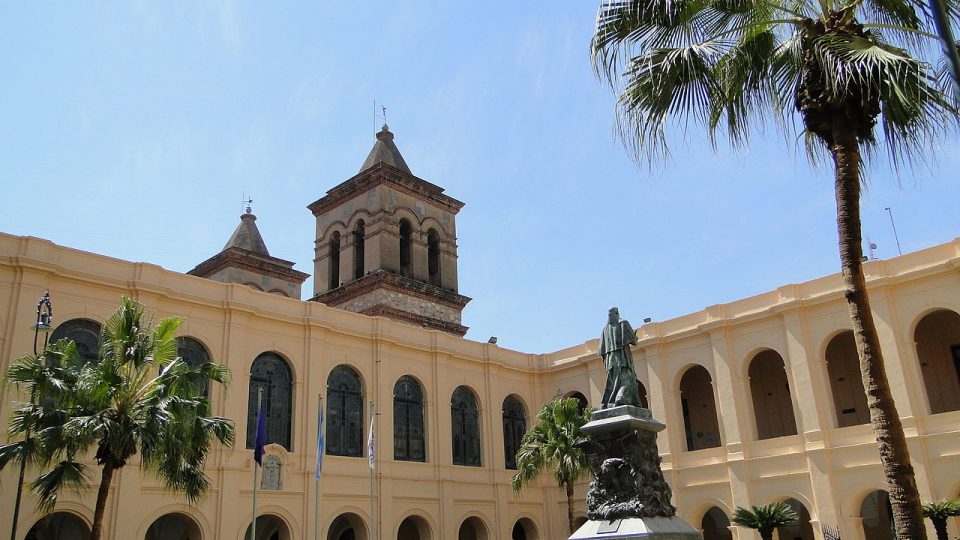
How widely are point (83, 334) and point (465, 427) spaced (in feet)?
50.1

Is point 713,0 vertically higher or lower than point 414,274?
lower

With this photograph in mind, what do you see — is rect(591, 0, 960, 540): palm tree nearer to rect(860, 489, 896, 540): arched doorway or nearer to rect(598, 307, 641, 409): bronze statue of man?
rect(598, 307, 641, 409): bronze statue of man

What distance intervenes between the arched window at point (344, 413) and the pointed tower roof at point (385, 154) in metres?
13.9

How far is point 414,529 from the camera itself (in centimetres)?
3191

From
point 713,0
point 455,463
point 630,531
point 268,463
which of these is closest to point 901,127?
point 713,0

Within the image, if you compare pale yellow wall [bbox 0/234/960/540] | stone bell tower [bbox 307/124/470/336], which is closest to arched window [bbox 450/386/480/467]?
pale yellow wall [bbox 0/234/960/540]

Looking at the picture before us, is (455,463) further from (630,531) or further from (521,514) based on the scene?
(630,531)

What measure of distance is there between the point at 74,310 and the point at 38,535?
686cm

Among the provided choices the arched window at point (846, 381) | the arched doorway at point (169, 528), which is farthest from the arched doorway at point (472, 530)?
the arched window at point (846, 381)

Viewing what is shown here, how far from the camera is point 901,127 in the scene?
12.2 metres

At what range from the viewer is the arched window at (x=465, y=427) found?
107 ft

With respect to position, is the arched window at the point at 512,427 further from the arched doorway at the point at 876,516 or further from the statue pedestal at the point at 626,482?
the statue pedestal at the point at 626,482

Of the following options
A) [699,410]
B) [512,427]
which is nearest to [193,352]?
A: [512,427]

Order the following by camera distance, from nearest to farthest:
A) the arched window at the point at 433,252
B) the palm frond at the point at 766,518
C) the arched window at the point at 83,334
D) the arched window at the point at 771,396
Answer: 1. the palm frond at the point at 766,518
2. the arched window at the point at 83,334
3. the arched window at the point at 771,396
4. the arched window at the point at 433,252
